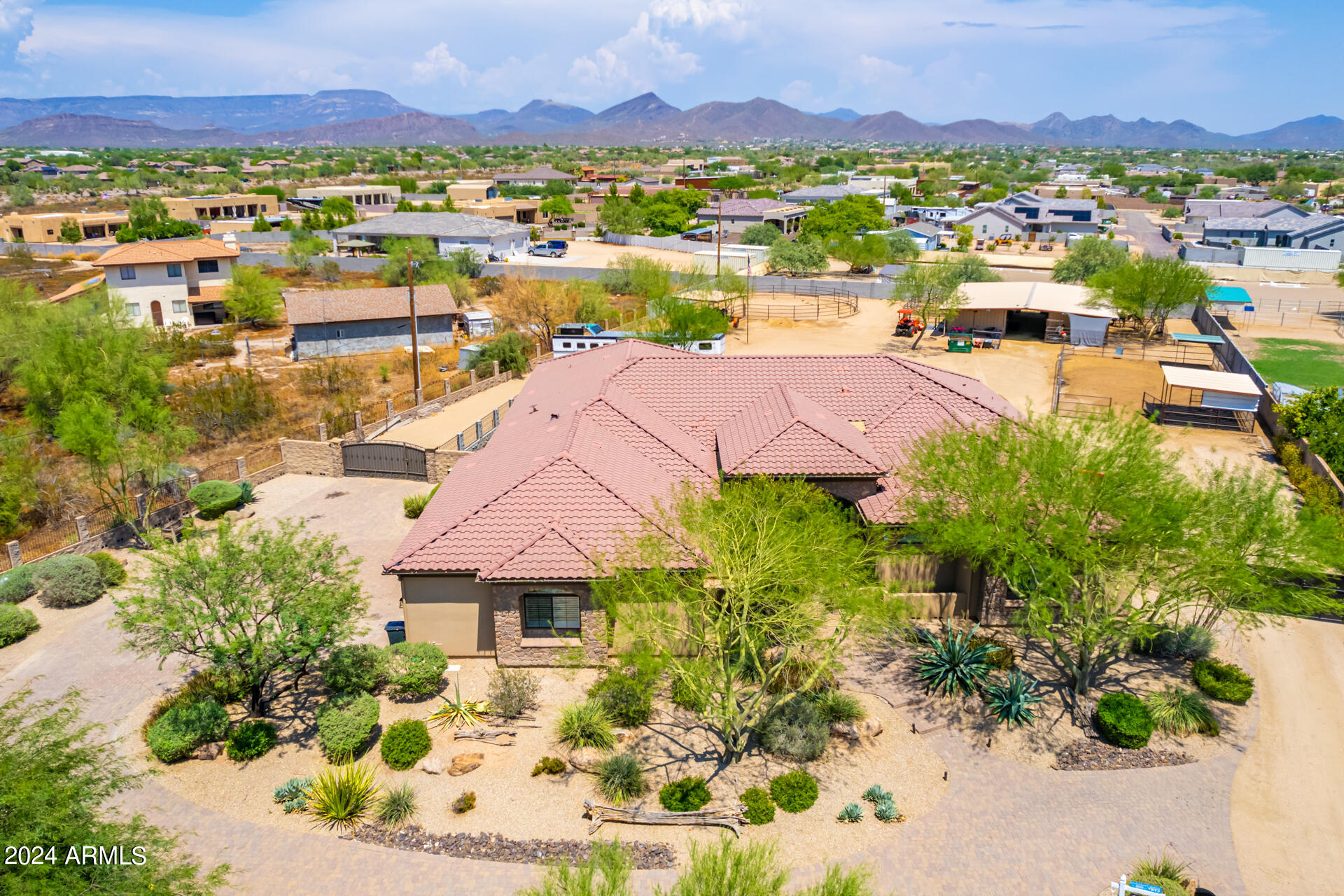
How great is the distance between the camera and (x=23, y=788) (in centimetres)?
1018

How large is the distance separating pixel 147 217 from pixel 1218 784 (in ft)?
409

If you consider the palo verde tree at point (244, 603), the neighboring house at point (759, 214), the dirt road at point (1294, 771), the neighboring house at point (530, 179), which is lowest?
the dirt road at point (1294, 771)

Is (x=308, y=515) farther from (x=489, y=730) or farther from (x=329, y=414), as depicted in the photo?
(x=489, y=730)

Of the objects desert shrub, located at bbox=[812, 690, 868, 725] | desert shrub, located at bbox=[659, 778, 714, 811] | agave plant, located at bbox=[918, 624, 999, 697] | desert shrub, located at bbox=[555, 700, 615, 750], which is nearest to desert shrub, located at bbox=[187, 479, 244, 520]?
desert shrub, located at bbox=[555, 700, 615, 750]

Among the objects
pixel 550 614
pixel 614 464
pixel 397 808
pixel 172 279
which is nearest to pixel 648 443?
pixel 614 464

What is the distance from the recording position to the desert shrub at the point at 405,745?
18422 millimetres

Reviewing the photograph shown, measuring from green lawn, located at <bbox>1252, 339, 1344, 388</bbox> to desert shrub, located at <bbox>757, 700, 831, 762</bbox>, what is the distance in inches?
1800

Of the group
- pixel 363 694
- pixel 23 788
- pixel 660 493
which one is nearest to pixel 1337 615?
pixel 660 493

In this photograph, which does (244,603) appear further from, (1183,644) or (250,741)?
(1183,644)

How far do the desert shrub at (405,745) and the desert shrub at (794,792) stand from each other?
25.9 feet

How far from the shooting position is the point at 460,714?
20.0 meters

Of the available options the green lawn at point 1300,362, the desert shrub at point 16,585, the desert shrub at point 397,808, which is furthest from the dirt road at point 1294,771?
the green lawn at point 1300,362

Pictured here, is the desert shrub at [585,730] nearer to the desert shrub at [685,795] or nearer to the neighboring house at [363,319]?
the desert shrub at [685,795]

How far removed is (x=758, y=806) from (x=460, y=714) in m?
7.64
